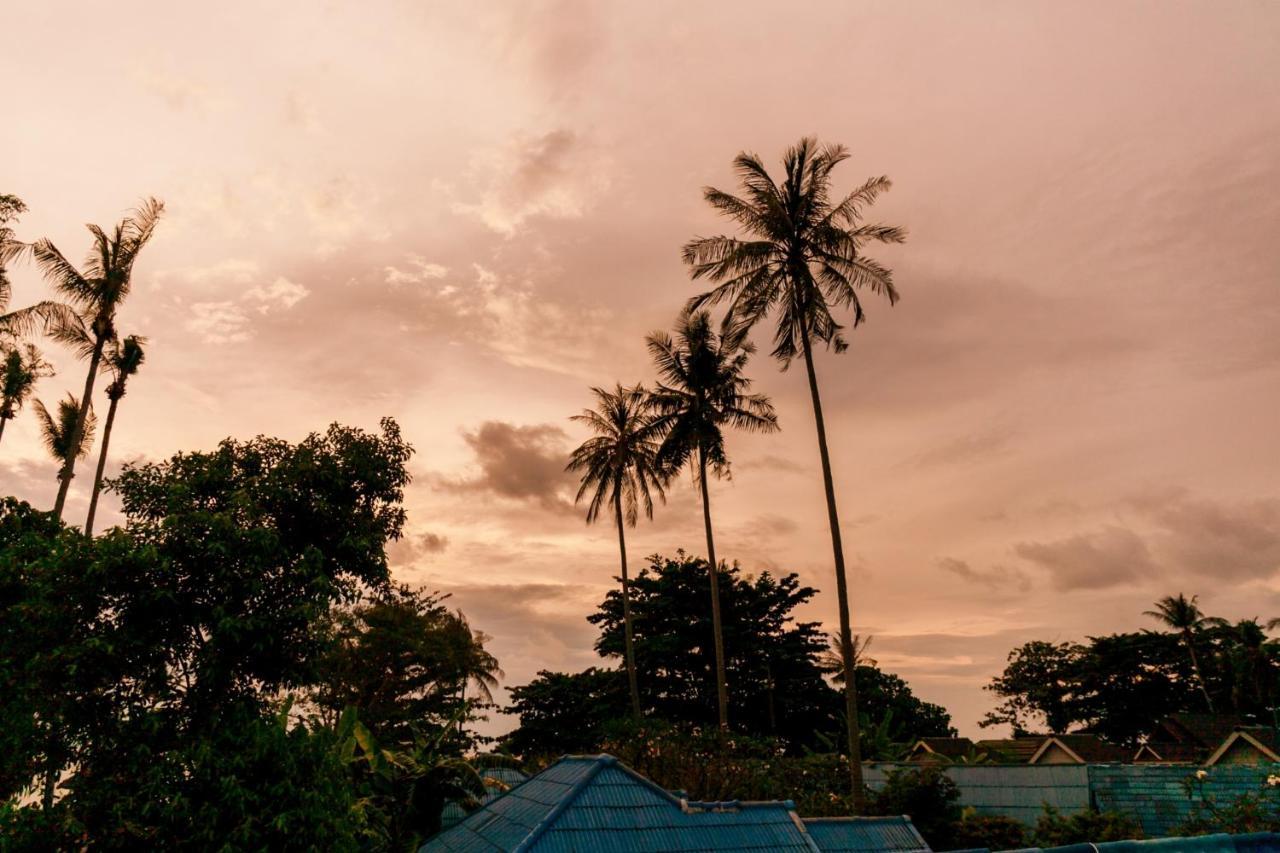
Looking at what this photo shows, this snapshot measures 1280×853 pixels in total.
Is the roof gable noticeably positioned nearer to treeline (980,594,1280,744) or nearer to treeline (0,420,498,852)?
treeline (0,420,498,852)

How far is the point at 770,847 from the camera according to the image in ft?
47.3

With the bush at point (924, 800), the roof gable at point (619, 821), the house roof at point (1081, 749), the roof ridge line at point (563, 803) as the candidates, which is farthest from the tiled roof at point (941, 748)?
the roof ridge line at point (563, 803)

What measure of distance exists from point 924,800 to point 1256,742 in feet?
42.7

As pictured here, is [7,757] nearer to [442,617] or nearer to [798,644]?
[442,617]

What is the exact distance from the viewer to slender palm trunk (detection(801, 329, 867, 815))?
72.2ft

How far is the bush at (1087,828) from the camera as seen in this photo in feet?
69.8

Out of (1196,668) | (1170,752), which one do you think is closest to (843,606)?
(1170,752)

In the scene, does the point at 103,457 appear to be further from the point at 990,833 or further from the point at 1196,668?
the point at 1196,668

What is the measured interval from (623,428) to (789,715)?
1950 centimetres

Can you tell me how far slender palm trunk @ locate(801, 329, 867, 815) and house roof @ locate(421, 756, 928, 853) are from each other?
558 centimetres

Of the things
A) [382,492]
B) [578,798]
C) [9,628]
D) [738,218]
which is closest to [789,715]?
[738,218]

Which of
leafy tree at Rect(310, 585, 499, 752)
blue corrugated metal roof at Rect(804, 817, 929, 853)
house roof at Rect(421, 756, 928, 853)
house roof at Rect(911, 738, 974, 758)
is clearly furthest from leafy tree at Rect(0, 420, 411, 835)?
house roof at Rect(911, 738, 974, 758)

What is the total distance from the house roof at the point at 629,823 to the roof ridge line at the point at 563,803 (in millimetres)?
16

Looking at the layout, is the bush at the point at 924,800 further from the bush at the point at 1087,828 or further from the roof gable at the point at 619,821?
the roof gable at the point at 619,821
